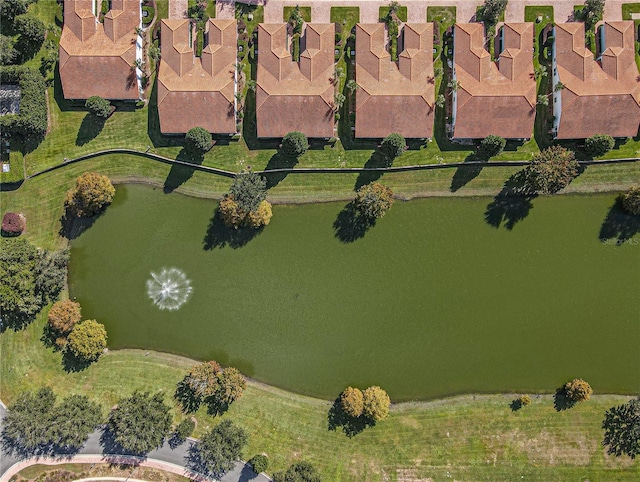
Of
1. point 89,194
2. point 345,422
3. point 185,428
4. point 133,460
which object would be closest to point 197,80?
point 89,194

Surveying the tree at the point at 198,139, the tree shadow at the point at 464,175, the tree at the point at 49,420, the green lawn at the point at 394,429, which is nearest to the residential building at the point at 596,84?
the tree shadow at the point at 464,175

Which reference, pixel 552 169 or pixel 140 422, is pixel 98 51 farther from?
pixel 552 169

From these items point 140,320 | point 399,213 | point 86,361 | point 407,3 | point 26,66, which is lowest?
point 86,361

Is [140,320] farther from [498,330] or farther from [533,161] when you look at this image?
[533,161]

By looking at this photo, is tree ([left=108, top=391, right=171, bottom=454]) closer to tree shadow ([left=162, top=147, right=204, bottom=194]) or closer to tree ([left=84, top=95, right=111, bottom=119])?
tree shadow ([left=162, top=147, right=204, bottom=194])

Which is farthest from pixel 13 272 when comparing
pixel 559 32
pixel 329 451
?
pixel 559 32

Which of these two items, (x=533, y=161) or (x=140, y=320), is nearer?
(x=533, y=161)
